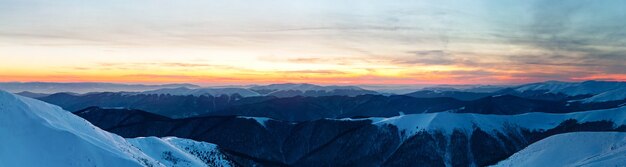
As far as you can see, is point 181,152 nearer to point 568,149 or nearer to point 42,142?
point 42,142

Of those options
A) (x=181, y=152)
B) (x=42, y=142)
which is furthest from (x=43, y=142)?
(x=181, y=152)

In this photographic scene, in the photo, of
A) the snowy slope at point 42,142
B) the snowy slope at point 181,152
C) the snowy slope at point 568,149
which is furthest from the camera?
the snowy slope at point 568,149

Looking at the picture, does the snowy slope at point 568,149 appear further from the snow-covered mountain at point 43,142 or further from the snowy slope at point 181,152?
the snow-covered mountain at point 43,142

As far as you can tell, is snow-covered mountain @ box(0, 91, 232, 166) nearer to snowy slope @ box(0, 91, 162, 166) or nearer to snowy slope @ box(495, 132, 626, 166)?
snowy slope @ box(0, 91, 162, 166)

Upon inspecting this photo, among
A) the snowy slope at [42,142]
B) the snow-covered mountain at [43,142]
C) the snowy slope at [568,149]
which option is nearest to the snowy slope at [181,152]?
the snow-covered mountain at [43,142]

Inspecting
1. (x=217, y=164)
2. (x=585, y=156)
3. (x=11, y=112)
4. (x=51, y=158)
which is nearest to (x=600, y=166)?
(x=585, y=156)

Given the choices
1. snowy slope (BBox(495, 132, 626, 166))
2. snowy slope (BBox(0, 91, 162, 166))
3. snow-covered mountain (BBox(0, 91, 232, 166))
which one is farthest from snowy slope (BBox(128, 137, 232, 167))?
snowy slope (BBox(495, 132, 626, 166))
